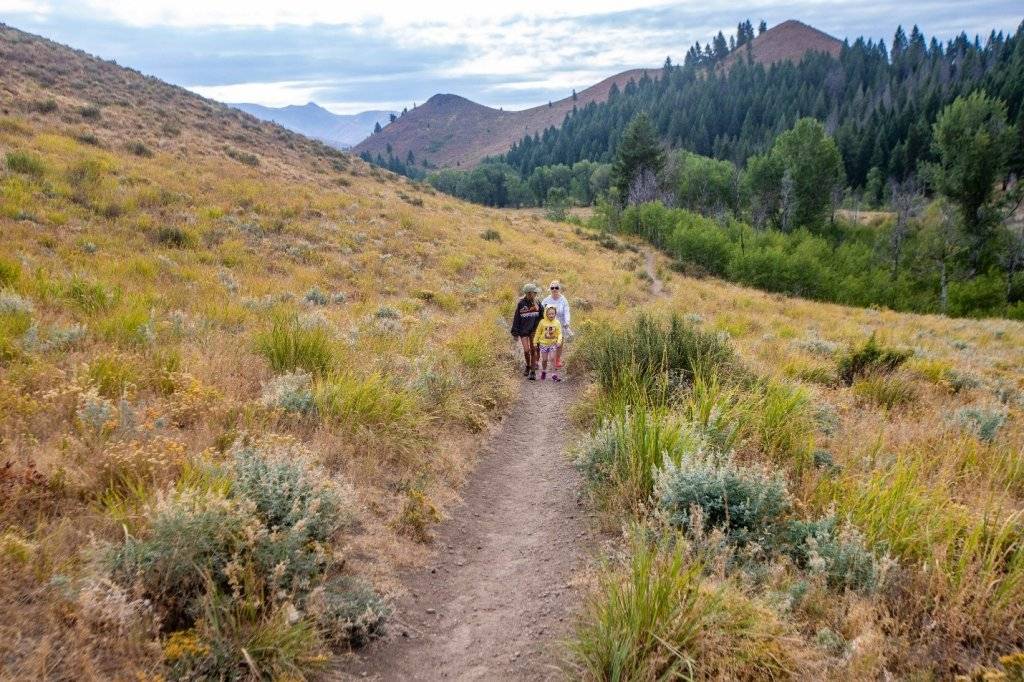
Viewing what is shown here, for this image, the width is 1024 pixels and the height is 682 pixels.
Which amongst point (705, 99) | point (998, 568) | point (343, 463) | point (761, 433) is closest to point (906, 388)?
point (761, 433)

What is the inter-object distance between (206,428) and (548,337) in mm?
6623

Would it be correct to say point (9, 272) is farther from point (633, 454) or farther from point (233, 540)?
point (633, 454)

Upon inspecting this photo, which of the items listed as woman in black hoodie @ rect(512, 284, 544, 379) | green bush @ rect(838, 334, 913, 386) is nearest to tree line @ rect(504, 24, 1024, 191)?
green bush @ rect(838, 334, 913, 386)

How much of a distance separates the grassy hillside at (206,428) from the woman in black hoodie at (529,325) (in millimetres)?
675

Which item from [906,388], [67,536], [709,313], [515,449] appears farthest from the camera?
[709,313]

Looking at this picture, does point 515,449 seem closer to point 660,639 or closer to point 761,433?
point 761,433

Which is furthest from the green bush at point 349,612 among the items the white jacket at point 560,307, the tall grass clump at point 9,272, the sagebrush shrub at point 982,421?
the white jacket at point 560,307

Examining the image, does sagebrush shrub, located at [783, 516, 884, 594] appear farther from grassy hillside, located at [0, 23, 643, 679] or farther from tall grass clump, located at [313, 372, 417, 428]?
tall grass clump, located at [313, 372, 417, 428]

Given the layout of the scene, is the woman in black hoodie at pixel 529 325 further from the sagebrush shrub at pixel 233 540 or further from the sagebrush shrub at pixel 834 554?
the sagebrush shrub at pixel 834 554

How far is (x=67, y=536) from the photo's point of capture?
3484 mm

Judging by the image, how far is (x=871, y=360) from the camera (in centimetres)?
1055

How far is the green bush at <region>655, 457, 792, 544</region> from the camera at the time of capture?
4109 mm

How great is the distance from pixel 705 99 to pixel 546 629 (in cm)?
16970

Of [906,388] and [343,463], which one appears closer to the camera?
[343,463]
